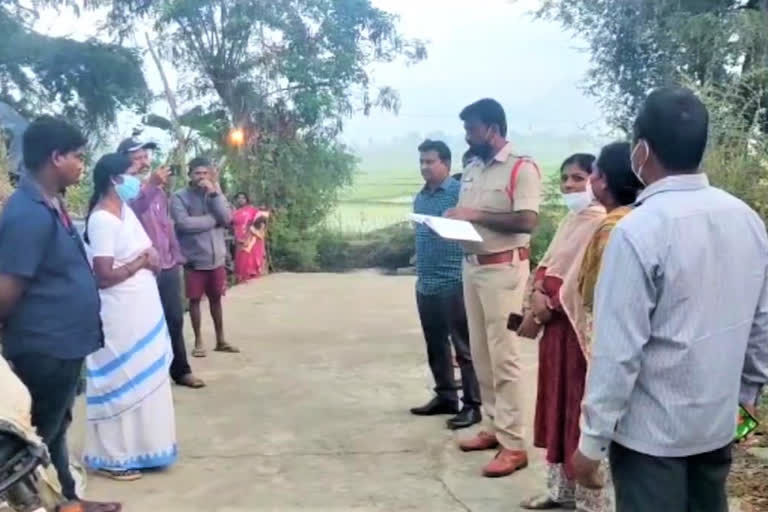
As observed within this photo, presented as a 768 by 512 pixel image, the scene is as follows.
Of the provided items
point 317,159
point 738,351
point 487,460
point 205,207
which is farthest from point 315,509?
point 317,159

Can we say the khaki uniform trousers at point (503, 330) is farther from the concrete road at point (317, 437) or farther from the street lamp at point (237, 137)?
the street lamp at point (237, 137)

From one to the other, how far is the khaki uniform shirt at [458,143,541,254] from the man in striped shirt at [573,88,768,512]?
7.35ft

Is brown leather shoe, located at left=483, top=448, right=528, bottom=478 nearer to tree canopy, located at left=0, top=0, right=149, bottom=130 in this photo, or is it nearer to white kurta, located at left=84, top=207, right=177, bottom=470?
white kurta, located at left=84, top=207, right=177, bottom=470

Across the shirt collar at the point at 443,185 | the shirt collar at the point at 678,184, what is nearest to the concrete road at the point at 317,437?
the shirt collar at the point at 443,185

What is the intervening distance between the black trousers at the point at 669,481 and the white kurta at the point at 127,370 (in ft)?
9.11

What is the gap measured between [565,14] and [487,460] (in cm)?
1046

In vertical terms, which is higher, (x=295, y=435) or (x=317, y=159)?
(x=317, y=159)

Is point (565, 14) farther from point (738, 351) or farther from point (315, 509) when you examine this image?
point (738, 351)

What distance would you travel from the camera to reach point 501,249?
4691 mm

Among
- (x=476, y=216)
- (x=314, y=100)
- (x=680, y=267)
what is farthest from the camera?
(x=314, y=100)

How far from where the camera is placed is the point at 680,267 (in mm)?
2252

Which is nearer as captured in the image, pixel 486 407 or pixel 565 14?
pixel 486 407

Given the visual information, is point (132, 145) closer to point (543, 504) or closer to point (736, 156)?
point (543, 504)

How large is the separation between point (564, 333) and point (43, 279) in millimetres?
1978
